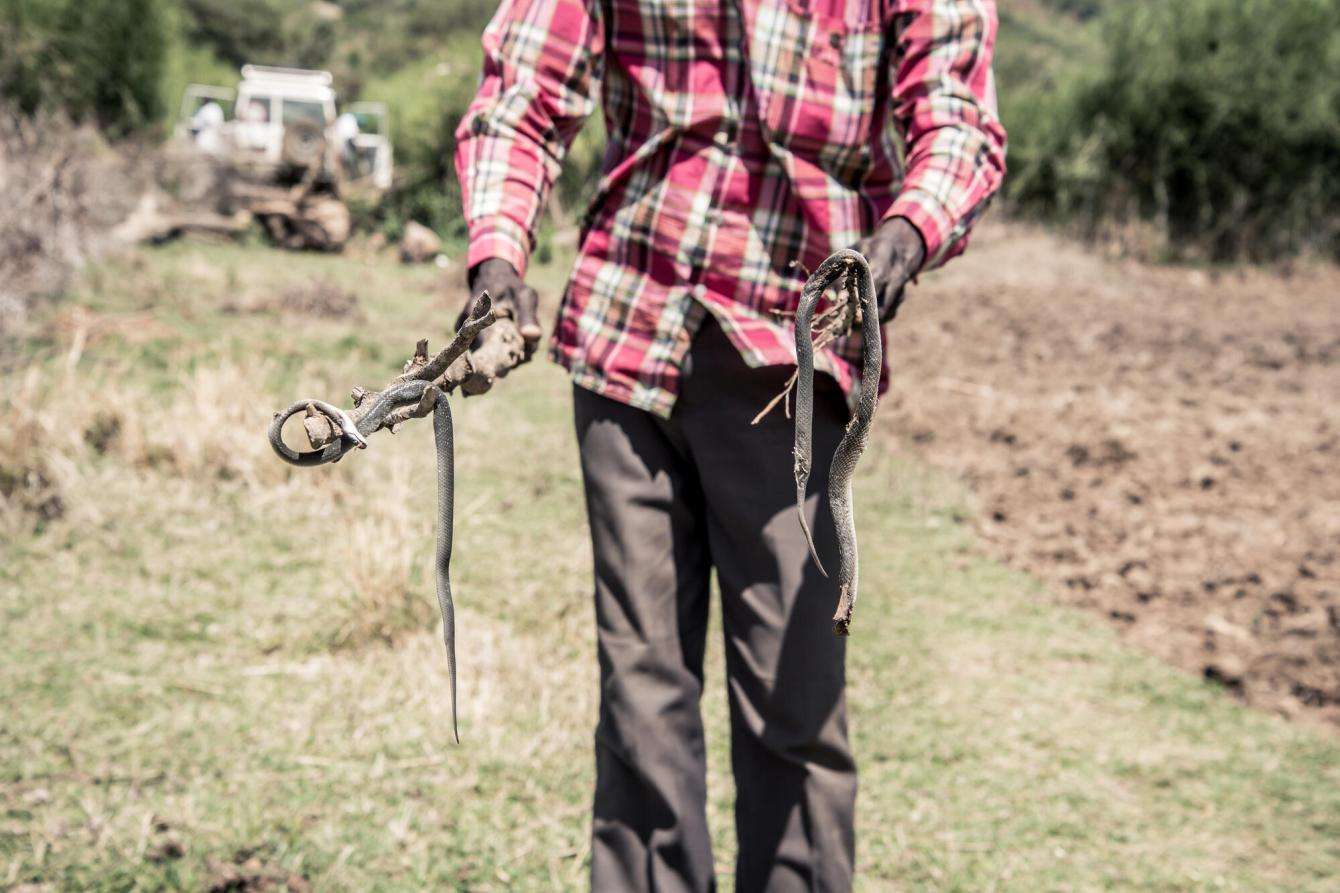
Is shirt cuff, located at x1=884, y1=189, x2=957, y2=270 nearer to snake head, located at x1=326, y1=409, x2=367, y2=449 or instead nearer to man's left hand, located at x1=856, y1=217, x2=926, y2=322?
man's left hand, located at x1=856, y1=217, x2=926, y2=322

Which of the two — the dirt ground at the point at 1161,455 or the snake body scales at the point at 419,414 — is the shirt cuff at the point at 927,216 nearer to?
the snake body scales at the point at 419,414

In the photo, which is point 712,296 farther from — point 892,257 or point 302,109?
point 302,109

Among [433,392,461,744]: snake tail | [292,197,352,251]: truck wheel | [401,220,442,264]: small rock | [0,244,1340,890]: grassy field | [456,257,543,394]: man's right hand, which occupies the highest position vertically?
[292,197,352,251]: truck wheel

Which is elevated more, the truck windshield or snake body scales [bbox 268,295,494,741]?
the truck windshield

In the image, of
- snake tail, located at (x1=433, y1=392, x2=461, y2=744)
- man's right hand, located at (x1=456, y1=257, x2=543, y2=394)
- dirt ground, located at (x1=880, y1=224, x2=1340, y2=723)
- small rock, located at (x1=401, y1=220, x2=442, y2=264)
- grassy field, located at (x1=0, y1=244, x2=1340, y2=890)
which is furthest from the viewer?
small rock, located at (x1=401, y1=220, x2=442, y2=264)

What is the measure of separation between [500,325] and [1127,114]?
12147mm

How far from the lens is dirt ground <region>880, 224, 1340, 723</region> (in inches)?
134

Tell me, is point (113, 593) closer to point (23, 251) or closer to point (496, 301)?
point (496, 301)

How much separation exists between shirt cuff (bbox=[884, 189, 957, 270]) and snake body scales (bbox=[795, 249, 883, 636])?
0.25m

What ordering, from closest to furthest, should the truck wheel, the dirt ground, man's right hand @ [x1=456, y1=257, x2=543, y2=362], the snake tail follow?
the snake tail → man's right hand @ [x1=456, y1=257, x2=543, y2=362] → the dirt ground → the truck wheel

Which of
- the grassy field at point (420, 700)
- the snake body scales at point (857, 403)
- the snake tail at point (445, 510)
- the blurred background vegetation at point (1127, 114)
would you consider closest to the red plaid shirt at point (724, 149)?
the snake body scales at point (857, 403)

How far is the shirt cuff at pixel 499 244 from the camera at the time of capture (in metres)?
1.50

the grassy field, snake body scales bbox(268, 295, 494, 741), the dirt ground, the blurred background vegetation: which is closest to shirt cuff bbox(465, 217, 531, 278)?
snake body scales bbox(268, 295, 494, 741)

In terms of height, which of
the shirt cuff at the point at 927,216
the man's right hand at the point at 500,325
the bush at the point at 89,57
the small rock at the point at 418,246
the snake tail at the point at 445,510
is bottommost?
the snake tail at the point at 445,510
